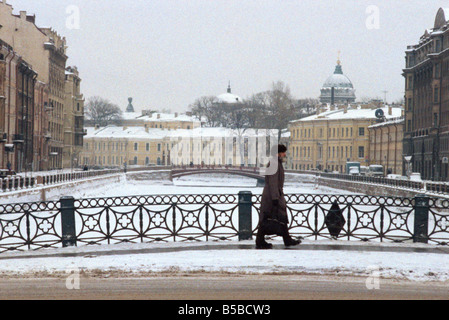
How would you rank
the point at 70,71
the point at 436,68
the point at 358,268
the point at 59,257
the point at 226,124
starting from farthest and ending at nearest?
the point at 226,124 < the point at 70,71 < the point at 436,68 < the point at 59,257 < the point at 358,268

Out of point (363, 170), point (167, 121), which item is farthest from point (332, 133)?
point (167, 121)

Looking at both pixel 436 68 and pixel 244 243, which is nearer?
pixel 244 243

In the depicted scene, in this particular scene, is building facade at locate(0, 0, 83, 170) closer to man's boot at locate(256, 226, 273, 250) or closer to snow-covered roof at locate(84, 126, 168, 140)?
snow-covered roof at locate(84, 126, 168, 140)

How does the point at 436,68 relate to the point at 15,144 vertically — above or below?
above

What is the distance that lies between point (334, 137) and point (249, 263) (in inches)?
4072

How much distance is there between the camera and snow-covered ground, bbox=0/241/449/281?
11.7m

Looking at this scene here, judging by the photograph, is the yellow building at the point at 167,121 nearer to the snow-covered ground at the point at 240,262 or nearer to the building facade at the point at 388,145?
the building facade at the point at 388,145

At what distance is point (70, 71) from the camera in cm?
10200

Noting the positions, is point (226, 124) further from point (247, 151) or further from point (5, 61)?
point (5, 61)

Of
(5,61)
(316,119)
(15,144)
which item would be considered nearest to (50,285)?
(5,61)

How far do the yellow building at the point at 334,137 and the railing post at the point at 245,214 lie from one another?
287 ft

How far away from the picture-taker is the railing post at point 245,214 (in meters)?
15.3

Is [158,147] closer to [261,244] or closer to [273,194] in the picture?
[261,244]
